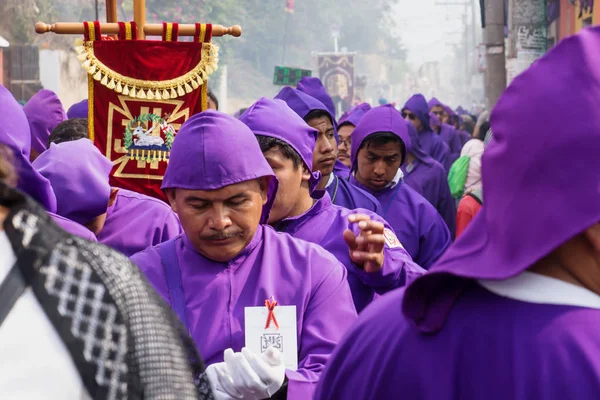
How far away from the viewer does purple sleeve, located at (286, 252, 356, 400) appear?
312 centimetres

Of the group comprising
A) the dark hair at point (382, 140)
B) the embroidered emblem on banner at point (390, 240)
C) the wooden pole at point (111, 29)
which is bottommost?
the embroidered emblem on banner at point (390, 240)

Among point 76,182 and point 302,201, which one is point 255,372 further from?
point 76,182

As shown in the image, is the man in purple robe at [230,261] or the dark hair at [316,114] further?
the dark hair at [316,114]

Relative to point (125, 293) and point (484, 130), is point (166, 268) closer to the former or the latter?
point (125, 293)

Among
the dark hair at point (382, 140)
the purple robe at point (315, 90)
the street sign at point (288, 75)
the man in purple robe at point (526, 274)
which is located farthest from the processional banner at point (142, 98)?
the street sign at point (288, 75)

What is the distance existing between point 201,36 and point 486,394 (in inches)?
162

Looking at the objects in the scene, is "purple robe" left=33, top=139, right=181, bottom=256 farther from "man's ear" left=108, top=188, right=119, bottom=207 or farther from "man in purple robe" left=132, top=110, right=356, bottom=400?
"man in purple robe" left=132, top=110, right=356, bottom=400

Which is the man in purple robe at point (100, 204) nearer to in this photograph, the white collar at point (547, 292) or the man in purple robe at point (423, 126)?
the white collar at point (547, 292)

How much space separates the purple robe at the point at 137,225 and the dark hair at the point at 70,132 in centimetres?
127

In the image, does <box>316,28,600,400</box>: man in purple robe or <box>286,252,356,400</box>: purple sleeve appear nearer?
<box>316,28,600,400</box>: man in purple robe

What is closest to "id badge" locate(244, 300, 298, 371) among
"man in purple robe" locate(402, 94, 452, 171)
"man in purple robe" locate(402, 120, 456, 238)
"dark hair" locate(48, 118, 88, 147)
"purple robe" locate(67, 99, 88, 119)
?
"dark hair" locate(48, 118, 88, 147)

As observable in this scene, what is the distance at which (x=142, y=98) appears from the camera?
5.73 metres

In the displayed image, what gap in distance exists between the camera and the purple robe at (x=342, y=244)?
3.97 m

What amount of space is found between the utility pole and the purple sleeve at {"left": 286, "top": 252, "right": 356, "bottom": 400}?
1152 centimetres
